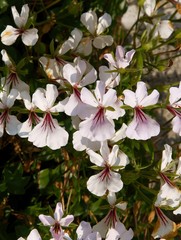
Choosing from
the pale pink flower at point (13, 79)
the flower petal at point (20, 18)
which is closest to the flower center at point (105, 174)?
the pale pink flower at point (13, 79)

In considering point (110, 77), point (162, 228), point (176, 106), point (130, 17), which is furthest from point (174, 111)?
point (130, 17)

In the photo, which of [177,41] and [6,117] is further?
[177,41]

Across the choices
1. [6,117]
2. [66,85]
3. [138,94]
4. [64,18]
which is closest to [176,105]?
[138,94]

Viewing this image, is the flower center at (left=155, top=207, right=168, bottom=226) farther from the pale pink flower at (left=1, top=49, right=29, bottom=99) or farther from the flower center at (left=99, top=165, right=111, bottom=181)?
the pale pink flower at (left=1, top=49, right=29, bottom=99)

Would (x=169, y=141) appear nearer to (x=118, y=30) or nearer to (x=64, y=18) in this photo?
(x=118, y=30)

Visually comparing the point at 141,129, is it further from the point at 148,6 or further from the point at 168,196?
the point at 148,6

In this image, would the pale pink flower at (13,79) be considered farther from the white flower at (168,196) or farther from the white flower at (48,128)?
the white flower at (168,196)
